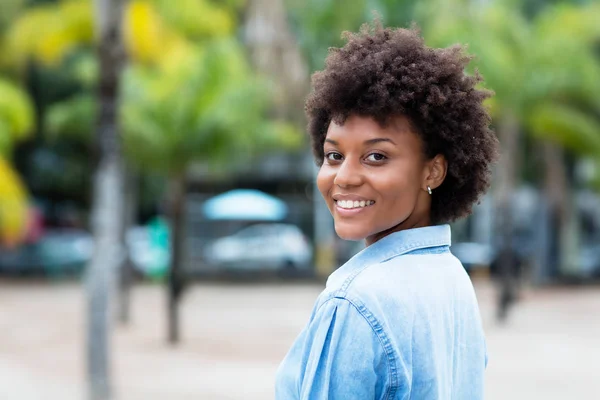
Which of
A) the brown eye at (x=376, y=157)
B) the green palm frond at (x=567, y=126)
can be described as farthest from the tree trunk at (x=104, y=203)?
the green palm frond at (x=567, y=126)

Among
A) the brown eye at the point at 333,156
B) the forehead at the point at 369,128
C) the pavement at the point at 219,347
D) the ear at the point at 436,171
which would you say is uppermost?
the forehead at the point at 369,128

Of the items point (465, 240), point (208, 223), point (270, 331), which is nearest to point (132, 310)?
point (270, 331)

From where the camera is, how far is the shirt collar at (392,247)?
1748 millimetres

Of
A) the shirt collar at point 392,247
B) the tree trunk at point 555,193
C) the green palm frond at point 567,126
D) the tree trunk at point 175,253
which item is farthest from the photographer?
the tree trunk at point 555,193

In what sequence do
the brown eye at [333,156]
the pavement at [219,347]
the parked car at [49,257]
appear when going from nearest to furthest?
the brown eye at [333,156]
the pavement at [219,347]
the parked car at [49,257]

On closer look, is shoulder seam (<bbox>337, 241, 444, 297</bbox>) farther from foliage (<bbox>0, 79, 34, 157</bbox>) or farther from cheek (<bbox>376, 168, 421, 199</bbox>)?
foliage (<bbox>0, 79, 34, 157</bbox>)

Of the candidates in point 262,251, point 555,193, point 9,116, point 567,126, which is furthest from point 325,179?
point 262,251

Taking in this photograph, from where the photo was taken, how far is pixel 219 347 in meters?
13.0

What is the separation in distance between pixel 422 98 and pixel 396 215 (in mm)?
248

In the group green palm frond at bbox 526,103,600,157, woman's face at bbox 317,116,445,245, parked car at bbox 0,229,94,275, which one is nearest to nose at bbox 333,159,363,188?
woman's face at bbox 317,116,445,245

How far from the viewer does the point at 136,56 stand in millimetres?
20125

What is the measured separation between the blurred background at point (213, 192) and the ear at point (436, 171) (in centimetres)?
43

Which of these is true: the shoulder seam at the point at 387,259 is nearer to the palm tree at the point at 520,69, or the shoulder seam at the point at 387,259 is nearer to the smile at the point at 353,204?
the smile at the point at 353,204

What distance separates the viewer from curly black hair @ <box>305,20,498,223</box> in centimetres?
182
